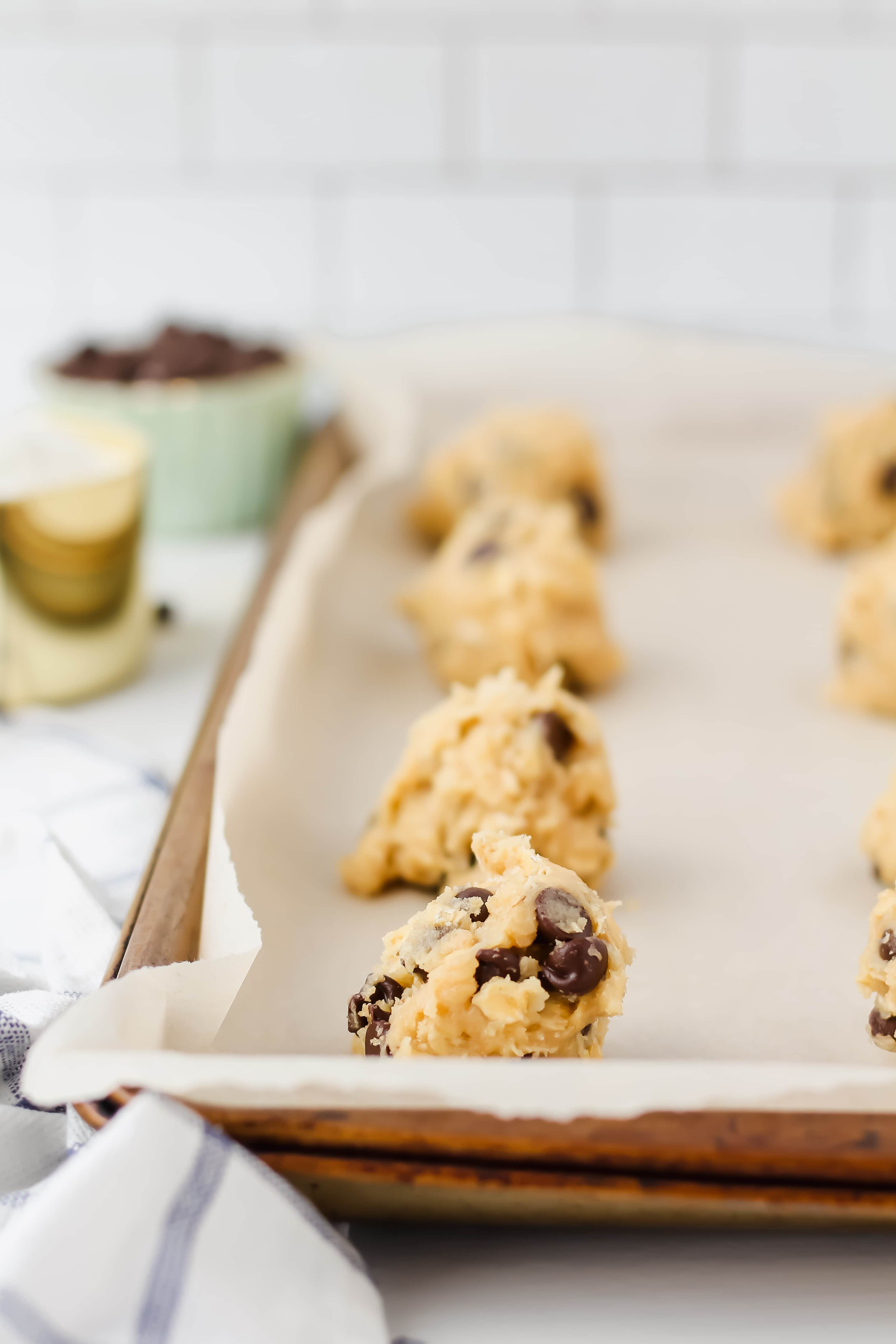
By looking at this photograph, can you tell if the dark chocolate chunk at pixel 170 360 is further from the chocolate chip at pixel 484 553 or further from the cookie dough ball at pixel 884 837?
the cookie dough ball at pixel 884 837

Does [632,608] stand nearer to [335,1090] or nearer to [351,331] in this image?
[335,1090]

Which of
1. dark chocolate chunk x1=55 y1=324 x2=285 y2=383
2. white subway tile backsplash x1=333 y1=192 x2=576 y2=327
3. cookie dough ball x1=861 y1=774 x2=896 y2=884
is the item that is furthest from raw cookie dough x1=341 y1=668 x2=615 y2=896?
white subway tile backsplash x1=333 y1=192 x2=576 y2=327

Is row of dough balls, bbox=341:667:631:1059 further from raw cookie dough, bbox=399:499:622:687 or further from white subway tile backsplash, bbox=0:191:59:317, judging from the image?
white subway tile backsplash, bbox=0:191:59:317

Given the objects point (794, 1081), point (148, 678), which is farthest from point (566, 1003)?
point (148, 678)

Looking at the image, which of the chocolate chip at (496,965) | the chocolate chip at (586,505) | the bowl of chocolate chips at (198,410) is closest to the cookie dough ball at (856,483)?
the chocolate chip at (586,505)

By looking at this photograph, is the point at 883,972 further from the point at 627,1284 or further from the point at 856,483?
the point at 856,483

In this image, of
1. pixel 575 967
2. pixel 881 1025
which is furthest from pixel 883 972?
pixel 575 967
